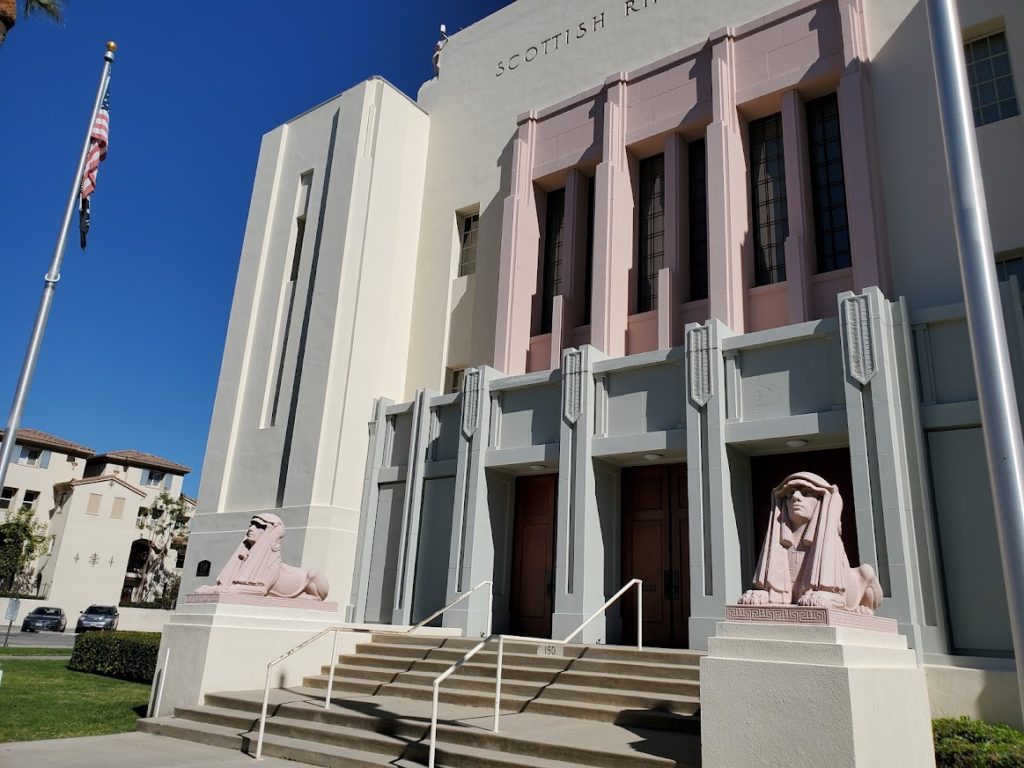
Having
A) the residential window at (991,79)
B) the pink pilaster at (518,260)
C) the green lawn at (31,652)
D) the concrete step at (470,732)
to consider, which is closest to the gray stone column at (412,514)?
the pink pilaster at (518,260)

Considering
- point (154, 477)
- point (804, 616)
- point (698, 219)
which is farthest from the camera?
point (154, 477)

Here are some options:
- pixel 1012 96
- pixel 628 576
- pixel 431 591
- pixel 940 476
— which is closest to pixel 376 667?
pixel 431 591

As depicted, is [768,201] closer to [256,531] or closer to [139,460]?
[256,531]

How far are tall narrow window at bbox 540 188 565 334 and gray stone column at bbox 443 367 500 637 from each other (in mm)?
2929

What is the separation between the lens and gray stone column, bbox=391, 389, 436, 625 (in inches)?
704

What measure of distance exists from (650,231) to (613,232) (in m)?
1.20

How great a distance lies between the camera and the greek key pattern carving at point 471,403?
17875 mm

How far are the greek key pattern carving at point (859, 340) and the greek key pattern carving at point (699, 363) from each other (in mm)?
2479

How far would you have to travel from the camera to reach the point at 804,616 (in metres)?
7.84

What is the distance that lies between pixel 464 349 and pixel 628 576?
816 cm

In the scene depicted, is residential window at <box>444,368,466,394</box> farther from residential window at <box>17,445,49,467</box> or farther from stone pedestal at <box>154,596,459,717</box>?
residential window at <box>17,445,49,467</box>

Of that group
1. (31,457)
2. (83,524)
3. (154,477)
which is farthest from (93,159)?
(154,477)

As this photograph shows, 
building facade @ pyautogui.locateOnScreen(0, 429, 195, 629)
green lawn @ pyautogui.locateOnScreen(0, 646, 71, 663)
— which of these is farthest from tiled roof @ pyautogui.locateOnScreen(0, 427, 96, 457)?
green lawn @ pyautogui.locateOnScreen(0, 646, 71, 663)

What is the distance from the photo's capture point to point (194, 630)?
42.5ft
